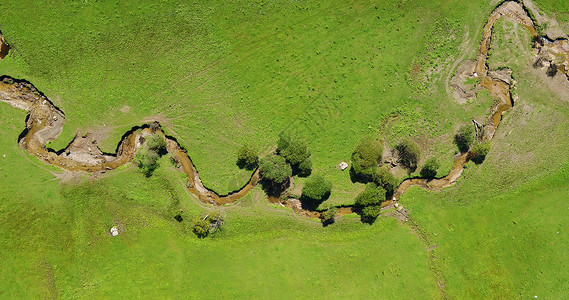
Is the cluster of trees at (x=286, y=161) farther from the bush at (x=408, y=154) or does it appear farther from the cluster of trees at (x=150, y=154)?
the cluster of trees at (x=150, y=154)

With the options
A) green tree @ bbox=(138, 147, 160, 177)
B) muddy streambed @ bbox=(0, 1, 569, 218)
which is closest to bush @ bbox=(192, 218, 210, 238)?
muddy streambed @ bbox=(0, 1, 569, 218)

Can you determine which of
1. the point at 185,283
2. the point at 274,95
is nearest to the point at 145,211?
the point at 185,283

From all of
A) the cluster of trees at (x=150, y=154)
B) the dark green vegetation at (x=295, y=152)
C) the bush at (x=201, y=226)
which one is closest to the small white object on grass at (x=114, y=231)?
the cluster of trees at (x=150, y=154)

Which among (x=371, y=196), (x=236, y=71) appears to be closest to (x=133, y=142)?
(x=236, y=71)

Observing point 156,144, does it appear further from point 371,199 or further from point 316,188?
point 371,199

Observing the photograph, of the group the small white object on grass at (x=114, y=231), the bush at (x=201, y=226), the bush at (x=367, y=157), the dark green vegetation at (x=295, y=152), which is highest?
the bush at (x=367, y=157)
